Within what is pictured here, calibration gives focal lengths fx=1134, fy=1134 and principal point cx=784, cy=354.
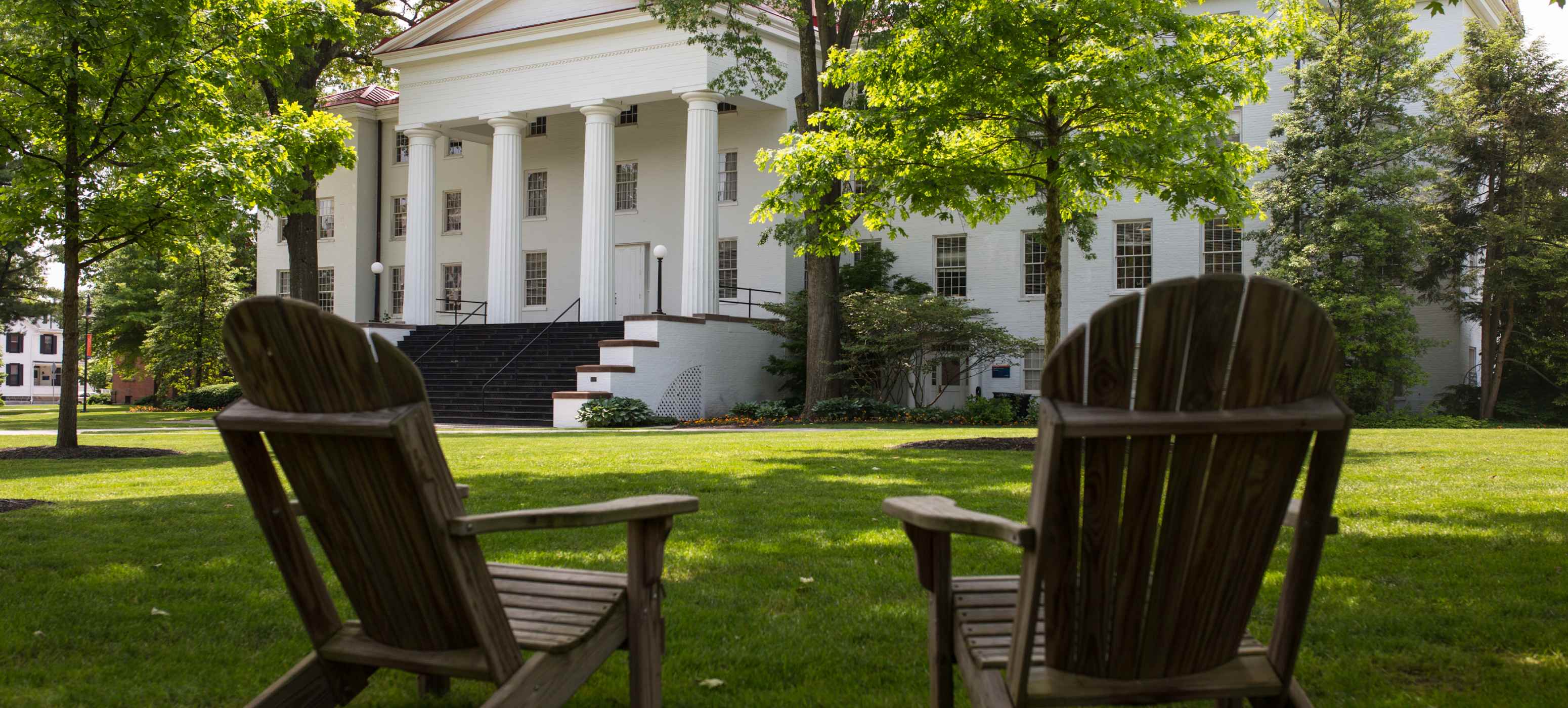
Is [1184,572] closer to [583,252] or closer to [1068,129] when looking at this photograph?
[1068,129]

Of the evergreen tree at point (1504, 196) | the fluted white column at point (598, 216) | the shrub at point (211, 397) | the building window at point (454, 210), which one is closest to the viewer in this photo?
the evergreen tree at point (1504, 196)

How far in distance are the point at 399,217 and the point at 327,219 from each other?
251cm

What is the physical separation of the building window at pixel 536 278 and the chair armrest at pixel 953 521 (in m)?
32.4

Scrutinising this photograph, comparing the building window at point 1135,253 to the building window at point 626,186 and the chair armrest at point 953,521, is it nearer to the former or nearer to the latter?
the building window at point 626,186

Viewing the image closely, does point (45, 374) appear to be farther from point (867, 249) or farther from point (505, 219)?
point (867, 249)

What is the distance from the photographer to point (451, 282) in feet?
119

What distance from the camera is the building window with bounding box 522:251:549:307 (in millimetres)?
34438

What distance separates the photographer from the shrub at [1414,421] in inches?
904

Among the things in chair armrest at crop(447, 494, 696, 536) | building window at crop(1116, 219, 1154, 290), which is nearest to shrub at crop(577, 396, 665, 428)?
building window at crop(1116, 219, 1154, 290)

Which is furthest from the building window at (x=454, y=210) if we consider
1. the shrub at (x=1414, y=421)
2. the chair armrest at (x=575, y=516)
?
the chair armrest at (x=575, y=516)

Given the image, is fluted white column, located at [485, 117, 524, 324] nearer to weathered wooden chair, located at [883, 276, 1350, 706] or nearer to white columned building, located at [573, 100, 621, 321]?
white columned building, located at [573, 100, 621, 321]

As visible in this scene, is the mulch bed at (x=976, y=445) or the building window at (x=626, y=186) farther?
the building window at (x=626, y=186)

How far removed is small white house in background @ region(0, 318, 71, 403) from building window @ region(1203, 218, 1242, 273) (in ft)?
306

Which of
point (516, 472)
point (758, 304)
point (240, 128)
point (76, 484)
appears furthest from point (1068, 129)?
point (758, 304)
